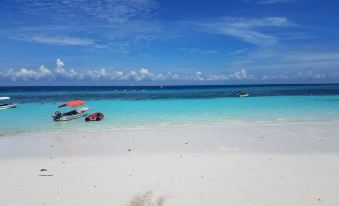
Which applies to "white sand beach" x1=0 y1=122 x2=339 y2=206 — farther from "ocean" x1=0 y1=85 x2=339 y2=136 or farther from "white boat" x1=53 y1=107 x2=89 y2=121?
"white boat" x1=53 y1=107 x2=89 y2=121

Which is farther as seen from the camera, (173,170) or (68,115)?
(68,115)

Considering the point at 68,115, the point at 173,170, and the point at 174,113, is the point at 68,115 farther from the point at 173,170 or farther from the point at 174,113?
the point at 173,170

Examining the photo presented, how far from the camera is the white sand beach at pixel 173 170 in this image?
313 inches

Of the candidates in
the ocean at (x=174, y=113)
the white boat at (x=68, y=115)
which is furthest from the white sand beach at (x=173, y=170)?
the white boat at (x=68, y=115)

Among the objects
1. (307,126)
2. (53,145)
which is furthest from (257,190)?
(307,126)

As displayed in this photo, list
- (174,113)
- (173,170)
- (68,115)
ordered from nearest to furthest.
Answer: (173,170) → (68,115) → (174,113)

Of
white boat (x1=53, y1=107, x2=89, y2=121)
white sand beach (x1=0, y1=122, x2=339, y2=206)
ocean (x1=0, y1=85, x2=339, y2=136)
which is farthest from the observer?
white boat (x1=53, y1=107, x2=89, y2=121)

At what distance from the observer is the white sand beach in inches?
313

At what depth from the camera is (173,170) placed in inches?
408

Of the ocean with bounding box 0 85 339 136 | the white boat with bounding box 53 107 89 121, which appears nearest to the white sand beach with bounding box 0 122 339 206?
the ocean with bounding box 0 85 339 136

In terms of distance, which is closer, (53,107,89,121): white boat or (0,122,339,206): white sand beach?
(0,122,339,206): white sand beach

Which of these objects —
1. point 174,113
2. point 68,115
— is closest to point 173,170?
point 68,115

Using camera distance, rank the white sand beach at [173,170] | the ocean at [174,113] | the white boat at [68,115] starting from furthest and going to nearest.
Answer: the white boat at [68,115] < the ocean at [174,113] < the white sand beach at [173,170]

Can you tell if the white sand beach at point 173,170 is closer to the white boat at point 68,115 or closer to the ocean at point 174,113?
the ocean at point 174,113
